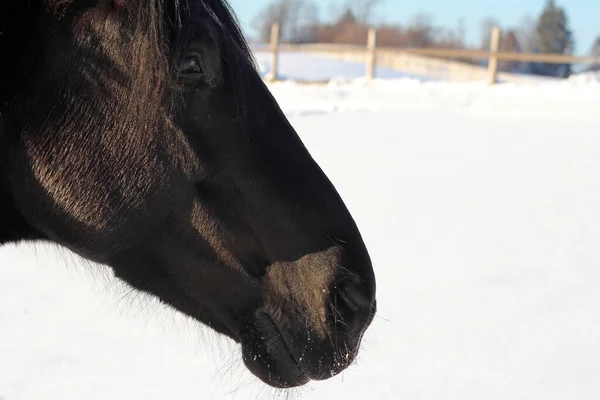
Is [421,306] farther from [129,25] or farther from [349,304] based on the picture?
[129,25]

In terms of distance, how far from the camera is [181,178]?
155cm

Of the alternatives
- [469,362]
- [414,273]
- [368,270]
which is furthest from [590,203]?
[368,270]

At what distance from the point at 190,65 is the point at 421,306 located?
2.49 meters

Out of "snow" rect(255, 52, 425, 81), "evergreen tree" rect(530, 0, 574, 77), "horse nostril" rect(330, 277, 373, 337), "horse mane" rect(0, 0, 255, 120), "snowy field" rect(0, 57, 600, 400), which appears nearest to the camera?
"horse mane" rect(0, 0, 255, 120)

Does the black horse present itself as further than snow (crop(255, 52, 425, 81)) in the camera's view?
No

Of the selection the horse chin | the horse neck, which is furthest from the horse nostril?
the horse neck

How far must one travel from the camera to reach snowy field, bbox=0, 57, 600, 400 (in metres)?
2.98

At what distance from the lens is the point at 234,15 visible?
5.51 ft

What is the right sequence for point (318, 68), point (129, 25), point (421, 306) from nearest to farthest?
→ point (129, 25) → point (421, 306) → point (318, 68)

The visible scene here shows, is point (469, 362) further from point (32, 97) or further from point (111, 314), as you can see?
point (32, 97)

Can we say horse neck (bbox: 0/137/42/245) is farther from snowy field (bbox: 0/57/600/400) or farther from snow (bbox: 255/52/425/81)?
snow (bbox: 255/52/425/81)

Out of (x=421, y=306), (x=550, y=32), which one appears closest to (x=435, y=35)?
(x=550, y=32)

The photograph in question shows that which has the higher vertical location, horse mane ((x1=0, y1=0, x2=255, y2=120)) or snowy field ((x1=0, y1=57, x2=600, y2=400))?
horse mane ((x1=0, y1=0, x2=255, y2=120))

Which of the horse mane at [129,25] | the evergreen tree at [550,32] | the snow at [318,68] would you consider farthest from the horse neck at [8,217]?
the evergreen tree at [550,32]
